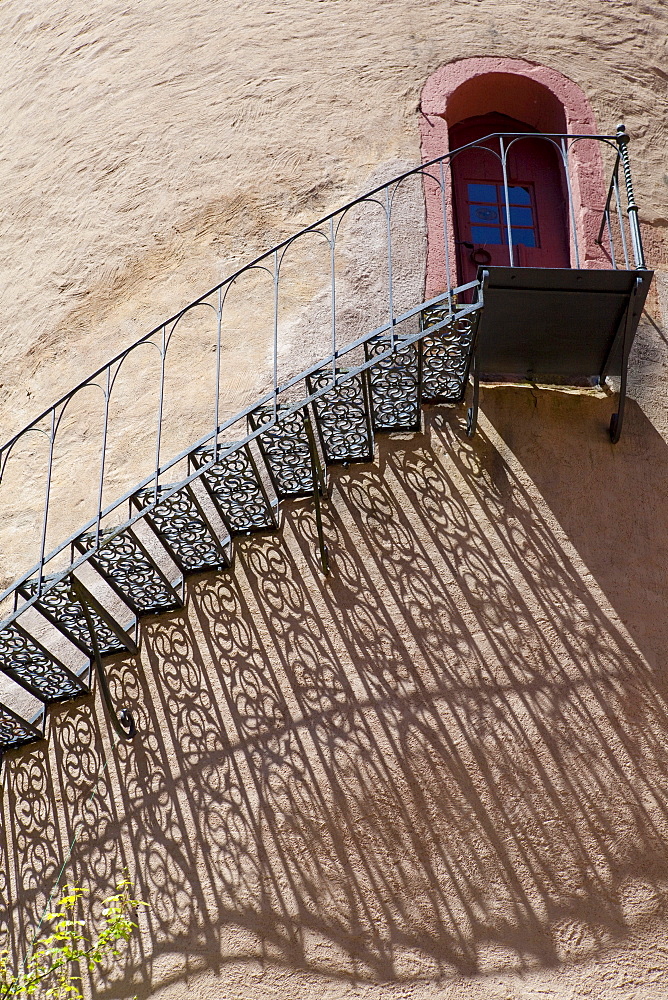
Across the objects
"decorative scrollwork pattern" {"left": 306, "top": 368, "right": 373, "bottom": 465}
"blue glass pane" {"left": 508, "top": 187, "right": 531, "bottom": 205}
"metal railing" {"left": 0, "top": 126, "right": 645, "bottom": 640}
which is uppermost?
"blue glass pane" {"left": 508, "top": 187, "right": 531, "bottom": 205}

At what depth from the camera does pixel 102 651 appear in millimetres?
6910

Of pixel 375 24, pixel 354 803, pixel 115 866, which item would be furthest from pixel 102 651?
pixel 375 24

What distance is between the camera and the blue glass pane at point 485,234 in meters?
8.41

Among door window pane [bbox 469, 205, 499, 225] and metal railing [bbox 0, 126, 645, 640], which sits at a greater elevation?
door window pane [bbox 469, 205, 499, 225]

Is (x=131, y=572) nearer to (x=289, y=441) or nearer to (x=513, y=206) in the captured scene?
(x=289, y=441)

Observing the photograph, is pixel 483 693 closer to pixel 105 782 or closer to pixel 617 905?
pixel 617 905

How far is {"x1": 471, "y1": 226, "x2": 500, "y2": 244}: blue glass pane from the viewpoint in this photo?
841 centimetres

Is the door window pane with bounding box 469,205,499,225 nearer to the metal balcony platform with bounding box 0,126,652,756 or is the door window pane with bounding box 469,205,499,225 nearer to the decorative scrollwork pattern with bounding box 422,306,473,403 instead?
the metal balcony platform with bounding box 0,126,652,756

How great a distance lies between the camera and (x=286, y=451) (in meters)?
6.74

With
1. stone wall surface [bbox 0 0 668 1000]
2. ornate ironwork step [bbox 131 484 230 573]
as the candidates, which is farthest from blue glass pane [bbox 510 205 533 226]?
ornate ironwork step [bbox 131 484 230 573]

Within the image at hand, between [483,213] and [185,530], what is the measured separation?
11.7ft

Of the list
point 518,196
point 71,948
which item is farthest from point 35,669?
point 518,196

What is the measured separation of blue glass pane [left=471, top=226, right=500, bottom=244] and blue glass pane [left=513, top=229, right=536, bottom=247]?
0.13 m

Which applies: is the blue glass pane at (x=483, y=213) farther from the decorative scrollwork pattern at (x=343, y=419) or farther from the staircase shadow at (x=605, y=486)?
the decorative scrollwork pattern at (x=343, y=419)
